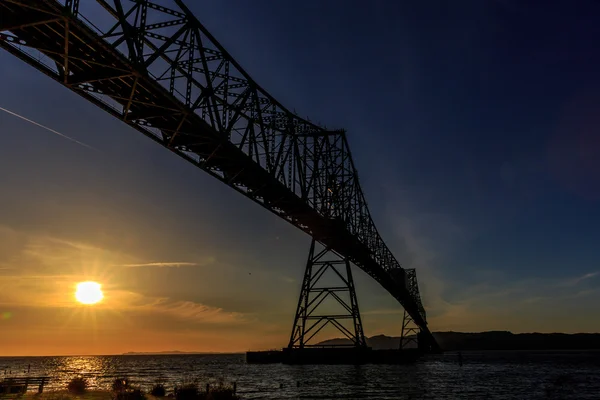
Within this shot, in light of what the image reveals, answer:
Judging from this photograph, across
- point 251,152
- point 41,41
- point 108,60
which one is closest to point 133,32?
point 108,60

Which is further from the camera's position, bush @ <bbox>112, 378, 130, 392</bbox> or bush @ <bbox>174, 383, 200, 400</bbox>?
bush @ <bbox>112, 378, 130, 392</bbox>

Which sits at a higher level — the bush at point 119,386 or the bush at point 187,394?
the bush at point 119,386

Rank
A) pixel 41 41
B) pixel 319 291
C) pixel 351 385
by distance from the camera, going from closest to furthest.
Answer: pixel 41 41 < pixel 351 385 < pixel 319 291

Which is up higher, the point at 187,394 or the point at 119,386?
the point at 119,386

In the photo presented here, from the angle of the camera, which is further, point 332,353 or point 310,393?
point 332,353

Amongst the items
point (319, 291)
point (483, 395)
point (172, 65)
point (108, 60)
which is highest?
point (172, 65)

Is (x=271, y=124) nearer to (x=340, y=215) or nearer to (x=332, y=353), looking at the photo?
(x=340, y=215)

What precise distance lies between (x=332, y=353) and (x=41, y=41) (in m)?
42.8

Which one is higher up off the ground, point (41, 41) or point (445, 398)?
point (41, 41)

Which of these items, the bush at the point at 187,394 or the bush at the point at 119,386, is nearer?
the bush at the point at 187,394

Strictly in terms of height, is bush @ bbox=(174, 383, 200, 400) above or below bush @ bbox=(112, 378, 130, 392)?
below

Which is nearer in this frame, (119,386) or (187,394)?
(187,394)

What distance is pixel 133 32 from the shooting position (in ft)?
63.8

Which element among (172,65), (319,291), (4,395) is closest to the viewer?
(172,65)
